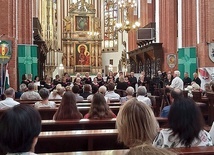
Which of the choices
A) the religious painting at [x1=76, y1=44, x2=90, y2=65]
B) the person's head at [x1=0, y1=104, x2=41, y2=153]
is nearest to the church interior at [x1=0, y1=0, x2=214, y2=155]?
the person's head at [x1=0, y1=104, x2=41, y2=153]

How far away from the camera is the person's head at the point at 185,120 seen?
2.95 metres

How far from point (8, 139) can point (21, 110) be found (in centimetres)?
19

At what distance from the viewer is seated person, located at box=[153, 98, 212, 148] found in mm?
2945

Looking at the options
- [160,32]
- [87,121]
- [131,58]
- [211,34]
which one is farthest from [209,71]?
[131,58]

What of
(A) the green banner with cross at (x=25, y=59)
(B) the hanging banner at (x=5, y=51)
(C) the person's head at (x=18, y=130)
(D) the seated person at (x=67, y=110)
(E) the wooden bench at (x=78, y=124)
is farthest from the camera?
(A) the green banner with cross at (x=25, y=59)

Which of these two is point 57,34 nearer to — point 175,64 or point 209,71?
point 175,64

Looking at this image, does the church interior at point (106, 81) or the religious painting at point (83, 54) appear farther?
the religious painting at point (83, 54)

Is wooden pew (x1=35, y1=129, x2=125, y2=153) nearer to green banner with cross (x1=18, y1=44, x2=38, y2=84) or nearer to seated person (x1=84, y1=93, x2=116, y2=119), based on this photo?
seated person (x1=84, y1=93, x2=116, y2=119)

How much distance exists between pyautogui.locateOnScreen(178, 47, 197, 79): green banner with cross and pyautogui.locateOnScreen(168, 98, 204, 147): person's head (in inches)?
514

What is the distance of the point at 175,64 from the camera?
19422 mm

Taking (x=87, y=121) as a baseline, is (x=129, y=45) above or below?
above

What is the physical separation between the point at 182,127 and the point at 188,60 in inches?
526

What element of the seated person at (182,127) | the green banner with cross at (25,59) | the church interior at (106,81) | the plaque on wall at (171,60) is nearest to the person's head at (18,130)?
the church interior at (106,81)

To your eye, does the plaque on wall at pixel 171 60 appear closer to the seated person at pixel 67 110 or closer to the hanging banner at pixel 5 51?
the hanging banner at pixel 5 51
